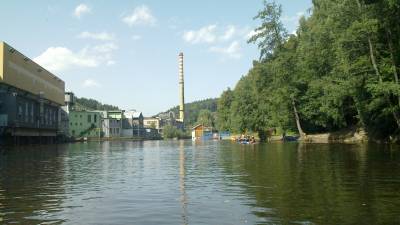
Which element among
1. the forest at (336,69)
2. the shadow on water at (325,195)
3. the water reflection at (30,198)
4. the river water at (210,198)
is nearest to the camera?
the shadow on water at (325,195)

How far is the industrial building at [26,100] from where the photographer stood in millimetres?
90000

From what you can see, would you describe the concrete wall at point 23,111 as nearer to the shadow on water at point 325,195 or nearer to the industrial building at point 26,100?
the industrial building at point 26,100

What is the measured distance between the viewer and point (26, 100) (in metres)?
104

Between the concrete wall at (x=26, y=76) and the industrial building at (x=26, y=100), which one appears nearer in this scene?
the concrete wall at (x=26, y=76)

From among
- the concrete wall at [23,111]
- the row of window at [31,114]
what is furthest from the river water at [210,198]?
the row of window at [31,114]

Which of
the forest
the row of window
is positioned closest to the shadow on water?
the forest

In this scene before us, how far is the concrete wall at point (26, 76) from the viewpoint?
88.2m

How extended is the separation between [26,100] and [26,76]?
5493 millimetres

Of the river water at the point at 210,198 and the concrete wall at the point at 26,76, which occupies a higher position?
the concrete wall at the point at 26,76

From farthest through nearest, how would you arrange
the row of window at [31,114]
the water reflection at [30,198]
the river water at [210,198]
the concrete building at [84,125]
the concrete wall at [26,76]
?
the concrete building at [84,125] < the row of window at [31,114] < the concrete wall at [26,76] < the water reflection at [30,198] < the river water at [210,198]

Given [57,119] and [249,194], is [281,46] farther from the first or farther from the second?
[57,119]

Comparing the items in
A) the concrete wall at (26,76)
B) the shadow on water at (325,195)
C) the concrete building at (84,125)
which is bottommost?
the shadow on water at (325,195)

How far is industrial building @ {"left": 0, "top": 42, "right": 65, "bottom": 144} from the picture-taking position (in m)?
90.0

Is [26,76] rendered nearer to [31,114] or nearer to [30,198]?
[31,114]
